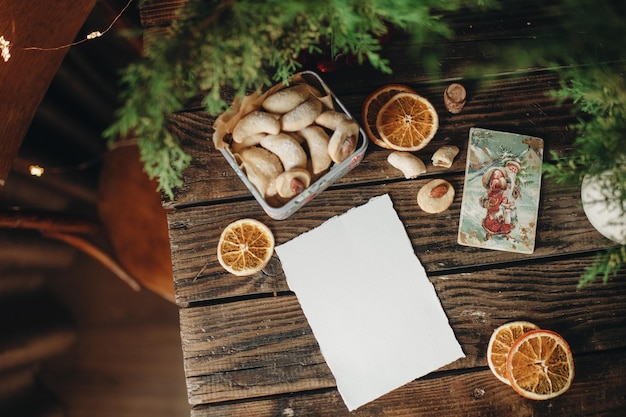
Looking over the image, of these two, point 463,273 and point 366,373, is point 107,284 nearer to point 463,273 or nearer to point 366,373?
point 366,373

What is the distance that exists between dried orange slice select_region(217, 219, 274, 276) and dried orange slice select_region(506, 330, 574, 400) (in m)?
0.71

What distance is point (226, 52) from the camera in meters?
1.06

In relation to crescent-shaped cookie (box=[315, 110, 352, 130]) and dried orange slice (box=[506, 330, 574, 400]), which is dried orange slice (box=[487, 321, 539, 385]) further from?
crescent-shaped cookie (box=[315, 110, 352, 130])

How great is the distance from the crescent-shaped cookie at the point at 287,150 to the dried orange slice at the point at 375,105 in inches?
10.1

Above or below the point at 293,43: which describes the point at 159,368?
below

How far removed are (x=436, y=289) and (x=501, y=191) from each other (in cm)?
34

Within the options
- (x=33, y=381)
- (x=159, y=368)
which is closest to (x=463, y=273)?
(x=159, y=368)

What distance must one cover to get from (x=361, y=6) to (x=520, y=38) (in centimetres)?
67

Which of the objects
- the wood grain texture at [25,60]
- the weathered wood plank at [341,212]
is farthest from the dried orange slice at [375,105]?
the wood grain texture at [25,60]

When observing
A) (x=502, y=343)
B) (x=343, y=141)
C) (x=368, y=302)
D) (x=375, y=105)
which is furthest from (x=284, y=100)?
(x=502, y=343)

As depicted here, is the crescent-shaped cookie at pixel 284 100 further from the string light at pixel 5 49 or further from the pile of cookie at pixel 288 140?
the string light at pixel 5 49

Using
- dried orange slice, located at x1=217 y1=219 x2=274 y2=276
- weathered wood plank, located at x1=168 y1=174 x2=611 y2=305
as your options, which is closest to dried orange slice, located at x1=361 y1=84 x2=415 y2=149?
weathered wood plank, located at x1=168 y1=174 x2=611 y2=305

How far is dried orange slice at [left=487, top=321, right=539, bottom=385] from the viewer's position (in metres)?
1.41

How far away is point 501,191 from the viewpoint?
148 cm
